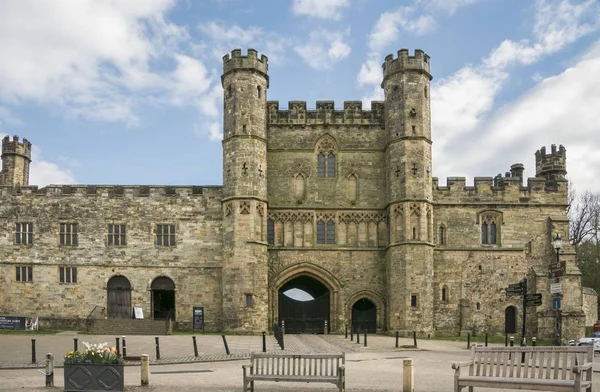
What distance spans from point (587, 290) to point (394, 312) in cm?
1439

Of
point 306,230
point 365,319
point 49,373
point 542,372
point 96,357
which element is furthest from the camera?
point 306,230

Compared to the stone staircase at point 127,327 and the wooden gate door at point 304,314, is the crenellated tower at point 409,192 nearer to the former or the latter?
the wooden gate door at point 304,314

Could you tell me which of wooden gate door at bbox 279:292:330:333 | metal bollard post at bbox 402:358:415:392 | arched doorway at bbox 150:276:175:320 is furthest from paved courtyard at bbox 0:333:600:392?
arched doorway at bbox 150:276:175:320

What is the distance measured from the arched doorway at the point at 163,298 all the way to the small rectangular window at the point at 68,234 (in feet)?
15.6

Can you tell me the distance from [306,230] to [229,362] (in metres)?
15.3

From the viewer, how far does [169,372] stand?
17422 mm

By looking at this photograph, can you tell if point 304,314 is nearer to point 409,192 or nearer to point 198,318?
point 198,318

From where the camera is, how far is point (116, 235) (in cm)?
3503

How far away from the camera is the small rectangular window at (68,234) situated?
35.0 metres

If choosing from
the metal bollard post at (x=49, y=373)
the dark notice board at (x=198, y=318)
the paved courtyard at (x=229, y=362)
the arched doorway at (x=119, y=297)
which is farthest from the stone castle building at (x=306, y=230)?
the metal bollard post at (x=49, y=373)

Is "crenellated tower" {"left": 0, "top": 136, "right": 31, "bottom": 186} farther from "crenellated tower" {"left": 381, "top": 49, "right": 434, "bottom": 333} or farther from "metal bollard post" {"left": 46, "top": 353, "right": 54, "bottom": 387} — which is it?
"metal bollard post" {"left": 46, "top": 353, "right": 54, "bottom": 387}

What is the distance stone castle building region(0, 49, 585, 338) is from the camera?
34.2 metres

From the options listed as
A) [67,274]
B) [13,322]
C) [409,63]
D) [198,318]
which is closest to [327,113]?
[409,63]

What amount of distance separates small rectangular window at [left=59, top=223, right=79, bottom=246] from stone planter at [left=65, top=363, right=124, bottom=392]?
22963mm
